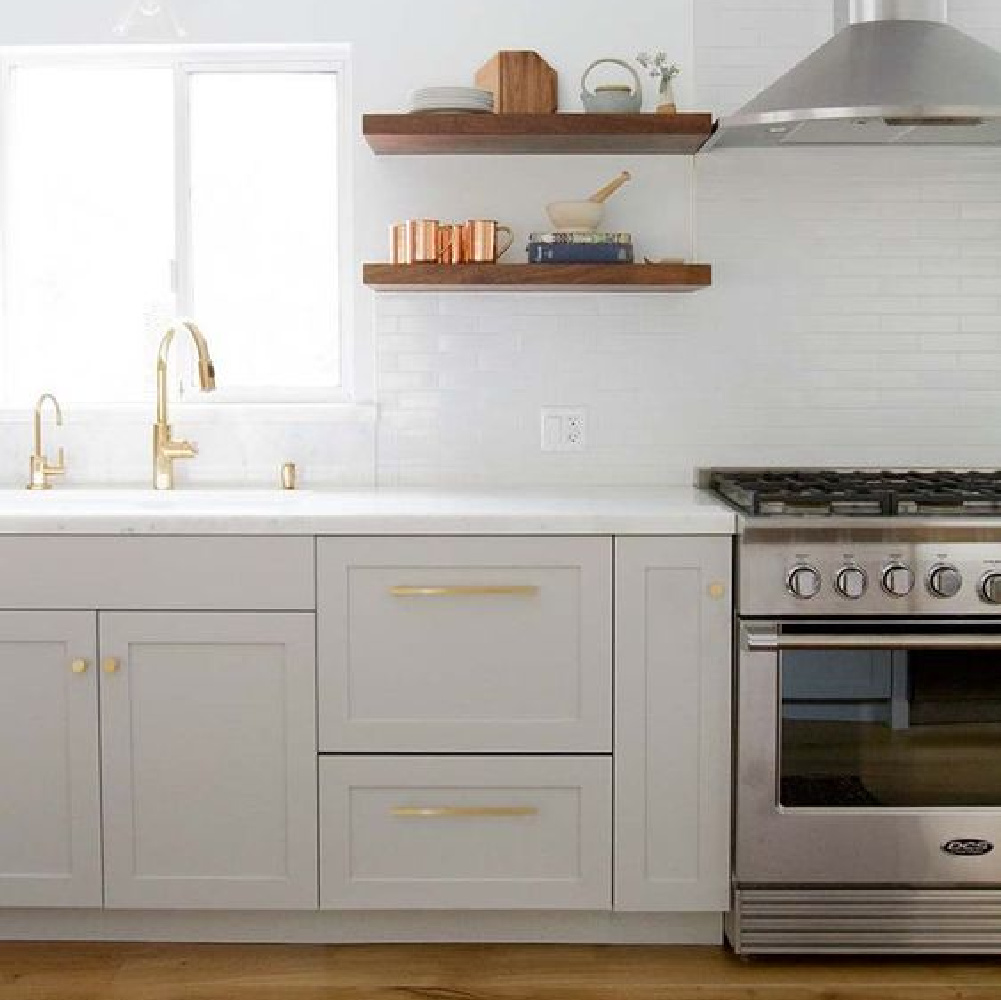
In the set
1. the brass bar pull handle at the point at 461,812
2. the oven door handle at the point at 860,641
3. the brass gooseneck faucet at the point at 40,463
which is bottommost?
the brass bar pull handle at the point at 461,812

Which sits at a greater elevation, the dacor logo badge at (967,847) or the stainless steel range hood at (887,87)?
the stainless steel range hood at (887,87)

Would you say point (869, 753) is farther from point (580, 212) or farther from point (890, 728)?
point (580, 212)

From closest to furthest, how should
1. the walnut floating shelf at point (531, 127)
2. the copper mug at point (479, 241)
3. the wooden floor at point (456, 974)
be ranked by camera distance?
the wooden floor at point (456, 974)
the walnut floating shelf at point (531, 127)
the copper mug at point (479, 241)

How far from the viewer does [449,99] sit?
11.6 feet

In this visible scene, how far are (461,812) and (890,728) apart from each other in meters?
0.88

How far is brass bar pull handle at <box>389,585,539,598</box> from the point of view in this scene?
10.2 ft

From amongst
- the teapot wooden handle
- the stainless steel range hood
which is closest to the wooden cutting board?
the teapot wooden handle

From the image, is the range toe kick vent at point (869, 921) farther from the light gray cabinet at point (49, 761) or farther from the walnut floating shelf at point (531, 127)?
the walnut floating shelf at point (531, 127)

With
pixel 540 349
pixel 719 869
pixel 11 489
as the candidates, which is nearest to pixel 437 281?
pixel 540 349

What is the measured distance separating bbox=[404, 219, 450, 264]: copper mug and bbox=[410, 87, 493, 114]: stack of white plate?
0.27 m

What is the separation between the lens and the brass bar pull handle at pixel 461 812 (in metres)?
3.15

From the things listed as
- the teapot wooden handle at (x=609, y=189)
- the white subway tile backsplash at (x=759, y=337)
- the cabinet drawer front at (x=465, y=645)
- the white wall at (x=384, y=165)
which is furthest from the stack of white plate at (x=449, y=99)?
the cabinet drawer front at (x=465, y=645)

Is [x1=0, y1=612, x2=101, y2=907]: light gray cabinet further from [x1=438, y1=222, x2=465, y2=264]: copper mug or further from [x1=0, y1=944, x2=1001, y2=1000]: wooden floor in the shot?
[x1=438, y1=222, x2=465, y2=264]: copper mug

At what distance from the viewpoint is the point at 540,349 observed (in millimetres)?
3828
